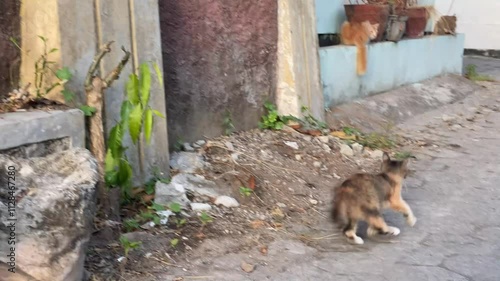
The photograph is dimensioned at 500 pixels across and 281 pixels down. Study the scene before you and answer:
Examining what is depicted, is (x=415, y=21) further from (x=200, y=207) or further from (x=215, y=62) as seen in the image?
(x=200, y=207)

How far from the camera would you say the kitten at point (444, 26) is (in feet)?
33.8

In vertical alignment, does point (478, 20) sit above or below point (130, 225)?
above

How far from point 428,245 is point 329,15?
4.03m

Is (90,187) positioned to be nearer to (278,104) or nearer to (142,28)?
(142,28)

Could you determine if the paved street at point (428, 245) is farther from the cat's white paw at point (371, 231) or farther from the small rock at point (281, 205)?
the small rock at point (281, 205)

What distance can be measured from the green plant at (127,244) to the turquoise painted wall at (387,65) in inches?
148

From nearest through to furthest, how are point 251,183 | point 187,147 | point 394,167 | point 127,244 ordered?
1. point 127,244
2. point 394,167
3. point 251,183
4. point 187,147

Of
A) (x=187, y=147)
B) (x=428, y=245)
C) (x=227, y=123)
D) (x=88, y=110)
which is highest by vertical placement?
(x=88, y=110)

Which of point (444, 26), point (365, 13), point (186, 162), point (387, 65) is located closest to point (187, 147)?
point (186, 162)

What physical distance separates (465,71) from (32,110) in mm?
9068


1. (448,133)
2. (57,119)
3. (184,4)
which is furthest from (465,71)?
(57,119)

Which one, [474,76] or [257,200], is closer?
[257,200]

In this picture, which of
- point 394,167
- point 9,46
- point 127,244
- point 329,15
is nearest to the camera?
point 127,244

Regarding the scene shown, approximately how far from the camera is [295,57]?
6.54m
